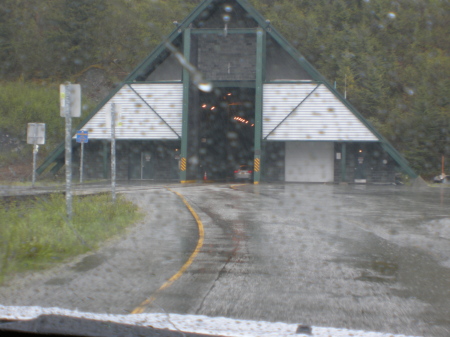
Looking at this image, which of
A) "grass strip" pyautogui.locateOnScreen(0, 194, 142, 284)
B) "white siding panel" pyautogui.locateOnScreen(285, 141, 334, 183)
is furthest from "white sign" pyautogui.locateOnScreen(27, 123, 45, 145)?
"white siding panel" pyautogui.locateOnScreen(285, 141, 334, 183)

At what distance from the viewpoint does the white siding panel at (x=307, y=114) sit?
4084 centimetres

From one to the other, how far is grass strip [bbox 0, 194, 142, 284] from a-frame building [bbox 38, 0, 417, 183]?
2432 centimetres

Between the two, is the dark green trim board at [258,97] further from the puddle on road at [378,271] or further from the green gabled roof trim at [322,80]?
the puddle on road at [378,271]

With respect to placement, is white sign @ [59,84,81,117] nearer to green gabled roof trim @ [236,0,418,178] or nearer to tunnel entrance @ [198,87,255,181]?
green gabled roof trim @ [236,0,418,178]

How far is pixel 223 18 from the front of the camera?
141 feet

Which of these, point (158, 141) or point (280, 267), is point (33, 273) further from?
point (158, 141)

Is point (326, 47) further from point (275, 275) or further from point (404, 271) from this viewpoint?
point (275, 275)

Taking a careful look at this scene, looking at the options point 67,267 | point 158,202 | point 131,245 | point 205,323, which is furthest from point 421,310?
point 158,202

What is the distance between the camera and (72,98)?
11602 millimetres

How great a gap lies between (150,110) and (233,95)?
9.60 meters

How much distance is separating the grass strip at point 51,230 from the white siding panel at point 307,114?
25.4 meters

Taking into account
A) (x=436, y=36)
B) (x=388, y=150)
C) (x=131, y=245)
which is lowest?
(x=131, y=245)

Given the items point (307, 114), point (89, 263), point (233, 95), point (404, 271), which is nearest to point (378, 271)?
point (404, 271)

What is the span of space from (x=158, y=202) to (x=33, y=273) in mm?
12699
